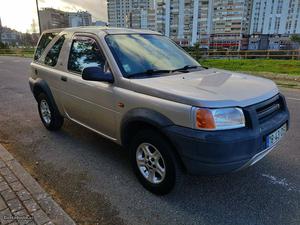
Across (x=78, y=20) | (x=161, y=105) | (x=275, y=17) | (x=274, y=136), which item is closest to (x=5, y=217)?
(x=161, y=105)

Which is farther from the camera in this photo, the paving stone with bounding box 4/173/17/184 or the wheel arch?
the paving stone with bounding box 4/173/17/184

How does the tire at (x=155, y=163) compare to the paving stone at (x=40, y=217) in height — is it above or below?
above

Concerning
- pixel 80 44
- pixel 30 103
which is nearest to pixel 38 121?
pixel 30 103

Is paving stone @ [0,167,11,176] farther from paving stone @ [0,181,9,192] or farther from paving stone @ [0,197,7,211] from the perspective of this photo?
paving stone @ [0,197,7,211]

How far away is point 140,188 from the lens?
2963 mm

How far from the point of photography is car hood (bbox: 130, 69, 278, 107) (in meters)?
2.29

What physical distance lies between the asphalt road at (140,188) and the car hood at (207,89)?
110 centimetres

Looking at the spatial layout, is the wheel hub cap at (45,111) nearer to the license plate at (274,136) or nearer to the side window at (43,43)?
the side window at (43,43)

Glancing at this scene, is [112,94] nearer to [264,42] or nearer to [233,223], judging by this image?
[233,223]

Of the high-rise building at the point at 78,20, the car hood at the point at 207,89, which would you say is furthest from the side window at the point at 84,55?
the high-rise building at the point at 78,20

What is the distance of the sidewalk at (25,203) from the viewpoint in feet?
7.61

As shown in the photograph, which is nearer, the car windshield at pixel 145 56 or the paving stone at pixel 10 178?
the paving stone at pixel 10 178

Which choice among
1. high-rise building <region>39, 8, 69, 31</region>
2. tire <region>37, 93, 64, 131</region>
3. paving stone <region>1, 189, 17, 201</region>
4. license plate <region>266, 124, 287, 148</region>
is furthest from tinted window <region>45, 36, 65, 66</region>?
high-rise building <region>39, 8, 69, 31</region>

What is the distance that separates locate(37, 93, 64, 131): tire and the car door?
0.50m
